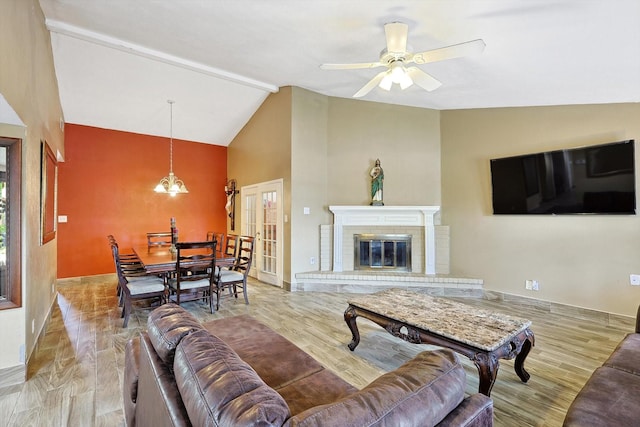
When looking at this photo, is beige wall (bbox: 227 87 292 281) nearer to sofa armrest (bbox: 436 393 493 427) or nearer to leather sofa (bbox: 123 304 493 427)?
leather sofa (bbox: 123 304 493 427)

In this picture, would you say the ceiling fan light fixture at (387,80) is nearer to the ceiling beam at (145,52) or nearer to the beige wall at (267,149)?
the beige wall at (267,149)

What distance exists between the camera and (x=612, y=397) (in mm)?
1467

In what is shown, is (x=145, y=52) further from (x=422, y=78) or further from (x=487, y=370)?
(x=487, y=370)

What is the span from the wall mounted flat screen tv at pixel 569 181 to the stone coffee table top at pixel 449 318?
7.45 ft

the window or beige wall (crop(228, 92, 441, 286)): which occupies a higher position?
beige wall (crop(228, 92, 441, 286))

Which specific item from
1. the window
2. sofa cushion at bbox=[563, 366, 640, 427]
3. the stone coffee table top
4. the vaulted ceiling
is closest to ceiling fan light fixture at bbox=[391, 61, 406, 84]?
the vaulted ceiling

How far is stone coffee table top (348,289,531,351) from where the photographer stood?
206 cm

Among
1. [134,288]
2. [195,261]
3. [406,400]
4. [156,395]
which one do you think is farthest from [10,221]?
[406,400]

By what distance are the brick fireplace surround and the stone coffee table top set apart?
1.91 metres

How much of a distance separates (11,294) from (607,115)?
620cm

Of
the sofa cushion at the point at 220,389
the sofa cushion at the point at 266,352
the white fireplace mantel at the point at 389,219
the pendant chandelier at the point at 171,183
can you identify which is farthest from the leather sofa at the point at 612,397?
the pendant chandelier at the point at 171,183

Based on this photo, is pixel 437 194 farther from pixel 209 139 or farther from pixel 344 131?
pixel 209 139

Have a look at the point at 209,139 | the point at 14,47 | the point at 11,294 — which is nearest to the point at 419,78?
the point at 14,47

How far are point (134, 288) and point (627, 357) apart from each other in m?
4.39
